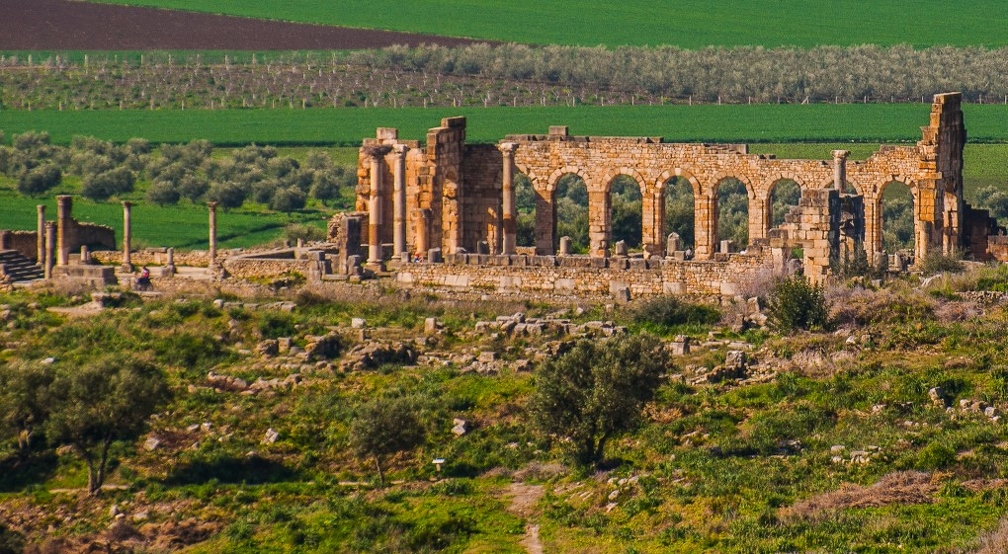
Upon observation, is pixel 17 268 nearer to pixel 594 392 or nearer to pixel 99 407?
pixel 99 407

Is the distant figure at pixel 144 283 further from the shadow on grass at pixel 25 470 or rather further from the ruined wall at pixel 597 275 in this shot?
the shadow on grass at pixel 25 470

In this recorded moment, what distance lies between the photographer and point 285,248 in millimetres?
68875

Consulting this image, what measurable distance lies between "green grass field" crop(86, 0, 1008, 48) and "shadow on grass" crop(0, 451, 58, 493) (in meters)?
101

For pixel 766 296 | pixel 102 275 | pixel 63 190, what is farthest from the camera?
pixel 63 190

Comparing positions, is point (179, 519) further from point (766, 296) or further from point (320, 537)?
point (766, 296)

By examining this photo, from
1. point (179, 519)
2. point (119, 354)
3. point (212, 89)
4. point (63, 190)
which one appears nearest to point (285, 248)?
point (119, 354)

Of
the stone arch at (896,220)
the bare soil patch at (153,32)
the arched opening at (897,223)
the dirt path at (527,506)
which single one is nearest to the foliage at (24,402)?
the dirt path at (527,506)

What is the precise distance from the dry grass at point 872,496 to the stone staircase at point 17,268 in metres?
30.5

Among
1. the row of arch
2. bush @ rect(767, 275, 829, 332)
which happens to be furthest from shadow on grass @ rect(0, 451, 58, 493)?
the row of arch

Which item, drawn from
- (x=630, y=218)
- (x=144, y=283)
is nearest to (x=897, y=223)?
(x=630, y=218)

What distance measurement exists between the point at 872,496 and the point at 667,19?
122639 millimetres

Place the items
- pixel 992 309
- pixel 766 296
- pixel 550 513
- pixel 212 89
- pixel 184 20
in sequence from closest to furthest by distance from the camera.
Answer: pixel 550 513
pixel 992 309
pixel 766 296
pixel 212 89
pixel 184 20

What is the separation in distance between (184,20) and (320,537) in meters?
116

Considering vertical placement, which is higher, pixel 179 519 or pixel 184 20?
pixel 184 20
